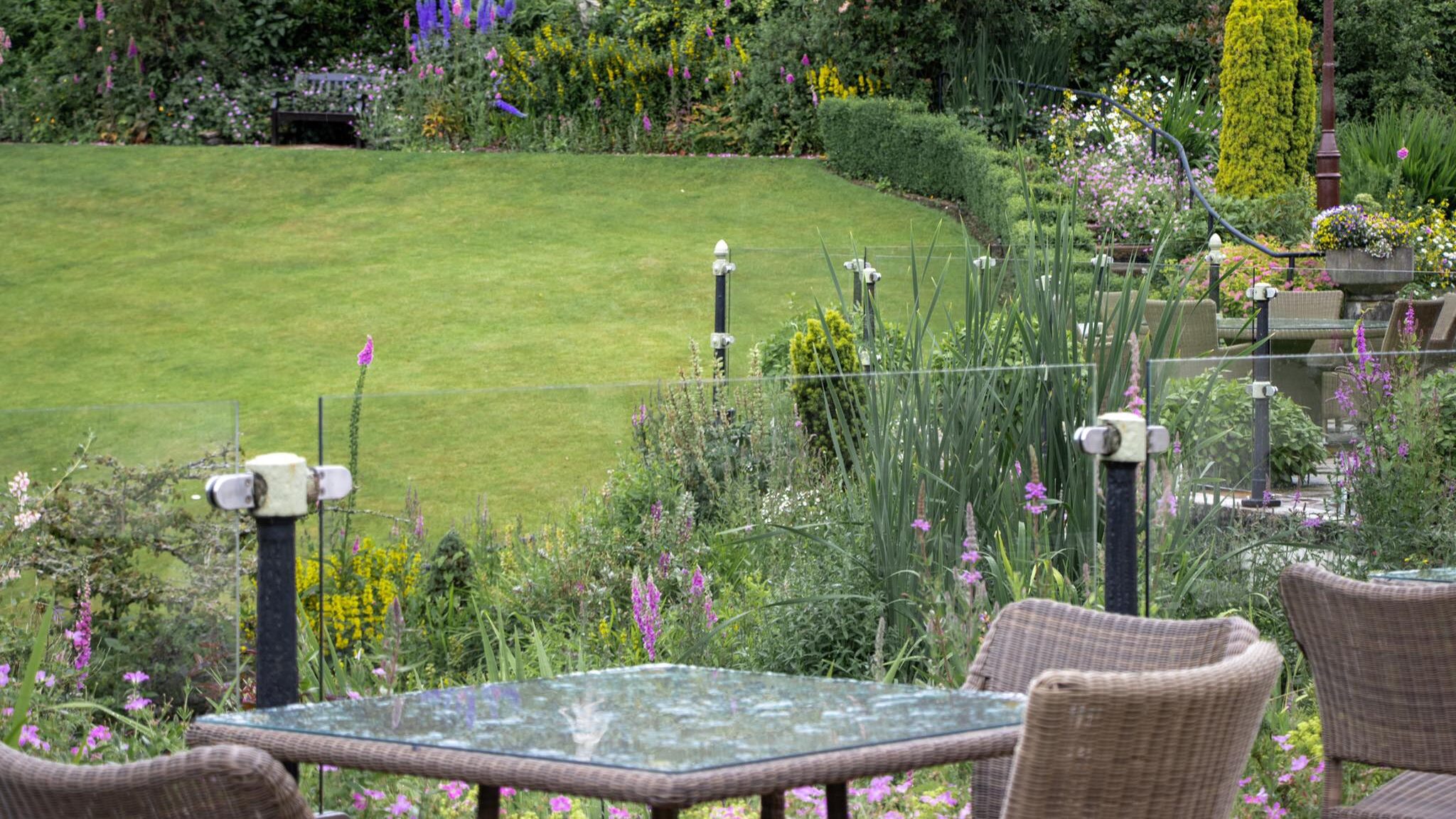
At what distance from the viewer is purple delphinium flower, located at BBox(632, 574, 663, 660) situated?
146 inches

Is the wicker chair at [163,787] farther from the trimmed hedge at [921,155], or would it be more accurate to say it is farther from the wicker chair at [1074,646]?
the trimmed hedge at [921,155]

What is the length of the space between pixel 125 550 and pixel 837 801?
187 cm

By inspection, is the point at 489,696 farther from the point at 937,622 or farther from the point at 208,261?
the point at 208,261

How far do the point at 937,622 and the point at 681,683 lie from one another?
153 cm

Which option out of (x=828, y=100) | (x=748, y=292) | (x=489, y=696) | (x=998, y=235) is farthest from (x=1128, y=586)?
(x=828, y=100)

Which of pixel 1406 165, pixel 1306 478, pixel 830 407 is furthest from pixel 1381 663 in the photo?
pixel 1406 165

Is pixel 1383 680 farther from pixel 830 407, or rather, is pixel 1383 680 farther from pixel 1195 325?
pixel 1195 325

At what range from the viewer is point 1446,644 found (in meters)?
2.33

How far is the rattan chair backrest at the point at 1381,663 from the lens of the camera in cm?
234

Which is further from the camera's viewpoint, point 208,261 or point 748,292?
point 208,261

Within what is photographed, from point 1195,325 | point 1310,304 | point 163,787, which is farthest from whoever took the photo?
point 1310,304

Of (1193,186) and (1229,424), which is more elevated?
(1193,186)

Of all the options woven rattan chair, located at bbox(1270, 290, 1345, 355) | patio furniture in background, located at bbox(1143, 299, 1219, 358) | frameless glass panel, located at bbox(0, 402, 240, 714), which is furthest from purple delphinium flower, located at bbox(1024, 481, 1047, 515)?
woven rattan chair, located at bbox(1270, 290, 1345, 355)

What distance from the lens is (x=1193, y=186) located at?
35.9ft
